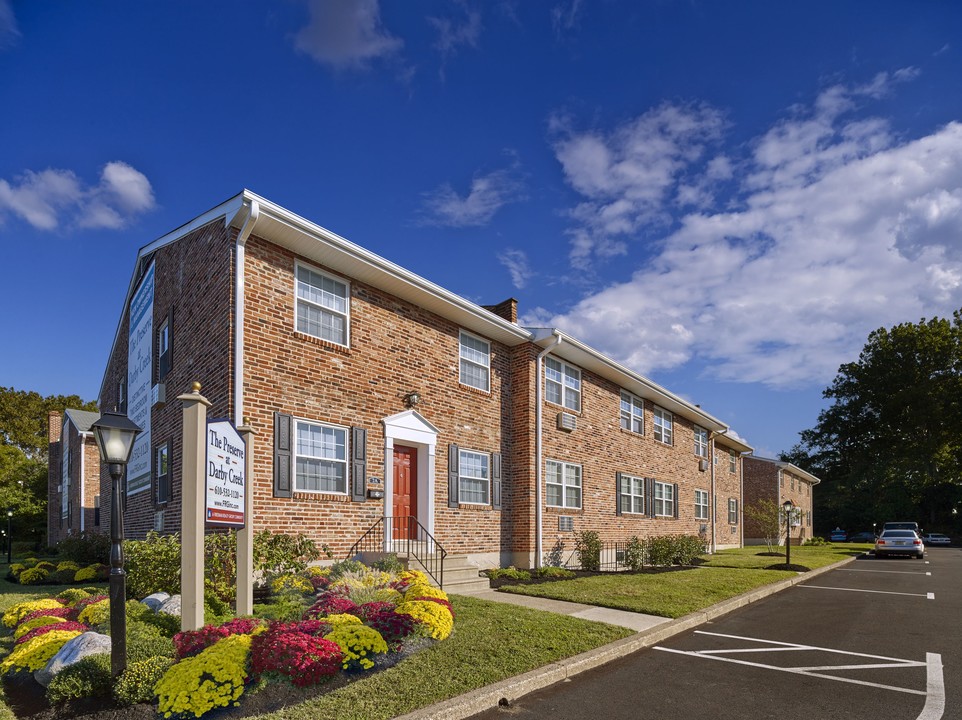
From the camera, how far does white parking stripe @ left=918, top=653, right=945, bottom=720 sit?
598 cm

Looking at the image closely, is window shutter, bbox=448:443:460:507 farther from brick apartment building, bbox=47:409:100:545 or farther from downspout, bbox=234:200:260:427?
brick apartment building, bbox=47:409:100:545

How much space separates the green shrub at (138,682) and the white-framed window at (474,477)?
949 centimetres

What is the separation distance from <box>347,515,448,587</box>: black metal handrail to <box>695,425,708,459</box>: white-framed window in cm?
1869

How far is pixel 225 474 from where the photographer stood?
7098 millimetres

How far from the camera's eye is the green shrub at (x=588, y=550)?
18031 mm

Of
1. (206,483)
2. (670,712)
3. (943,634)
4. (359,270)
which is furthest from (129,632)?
(943,634)

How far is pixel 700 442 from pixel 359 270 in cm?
2170

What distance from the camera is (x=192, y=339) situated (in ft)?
41.1

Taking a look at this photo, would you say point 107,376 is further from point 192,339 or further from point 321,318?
point 321,318

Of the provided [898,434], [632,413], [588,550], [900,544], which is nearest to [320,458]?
[588,550]

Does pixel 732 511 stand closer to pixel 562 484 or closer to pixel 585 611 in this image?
pixel 562 484

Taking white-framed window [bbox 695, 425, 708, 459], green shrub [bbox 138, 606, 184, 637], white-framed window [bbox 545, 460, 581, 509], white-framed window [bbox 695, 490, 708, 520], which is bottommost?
white-framed window [bbox 695, 490, 708, 520]

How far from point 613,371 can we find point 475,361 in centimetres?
599

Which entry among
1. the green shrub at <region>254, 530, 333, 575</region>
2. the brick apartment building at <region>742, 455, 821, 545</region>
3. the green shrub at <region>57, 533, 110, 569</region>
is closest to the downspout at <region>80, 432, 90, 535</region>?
the green shrub at <region>57, 533, 110, 569</region>
